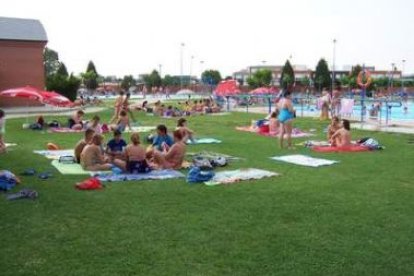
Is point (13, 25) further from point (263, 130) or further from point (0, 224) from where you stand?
point (0, 224)

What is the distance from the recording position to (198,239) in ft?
22.3

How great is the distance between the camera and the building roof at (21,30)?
39219 millimetres

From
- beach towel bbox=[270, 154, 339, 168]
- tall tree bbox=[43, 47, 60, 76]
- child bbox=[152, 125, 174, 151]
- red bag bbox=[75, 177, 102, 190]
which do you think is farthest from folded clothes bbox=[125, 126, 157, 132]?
tall tree bbox=[43, 47, 60, 76]

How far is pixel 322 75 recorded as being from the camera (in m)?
79.2

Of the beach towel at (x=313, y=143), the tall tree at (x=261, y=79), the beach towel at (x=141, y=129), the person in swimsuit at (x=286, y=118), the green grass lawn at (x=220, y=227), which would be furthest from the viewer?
the tall tree at (x=261, y=79)

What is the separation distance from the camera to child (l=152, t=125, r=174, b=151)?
1345cm

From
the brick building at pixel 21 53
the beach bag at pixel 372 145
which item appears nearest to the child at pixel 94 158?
the beach bag at pixel 372 145

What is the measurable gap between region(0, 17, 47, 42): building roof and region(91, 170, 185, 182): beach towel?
3102 centimetres

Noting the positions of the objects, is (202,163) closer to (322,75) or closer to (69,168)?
(69,168)

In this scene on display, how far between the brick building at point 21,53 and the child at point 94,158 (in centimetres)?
2942

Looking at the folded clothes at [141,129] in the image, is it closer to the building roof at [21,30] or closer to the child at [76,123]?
the child at [76,123]

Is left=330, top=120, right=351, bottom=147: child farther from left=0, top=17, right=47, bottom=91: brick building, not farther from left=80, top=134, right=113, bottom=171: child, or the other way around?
left=0, top=17, right=47, bottom=91: brick building

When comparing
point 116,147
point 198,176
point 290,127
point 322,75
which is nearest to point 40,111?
point 290,127

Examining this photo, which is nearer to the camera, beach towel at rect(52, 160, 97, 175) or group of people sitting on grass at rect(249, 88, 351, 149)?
beach towel at rect(52, 160, 97, 175)
